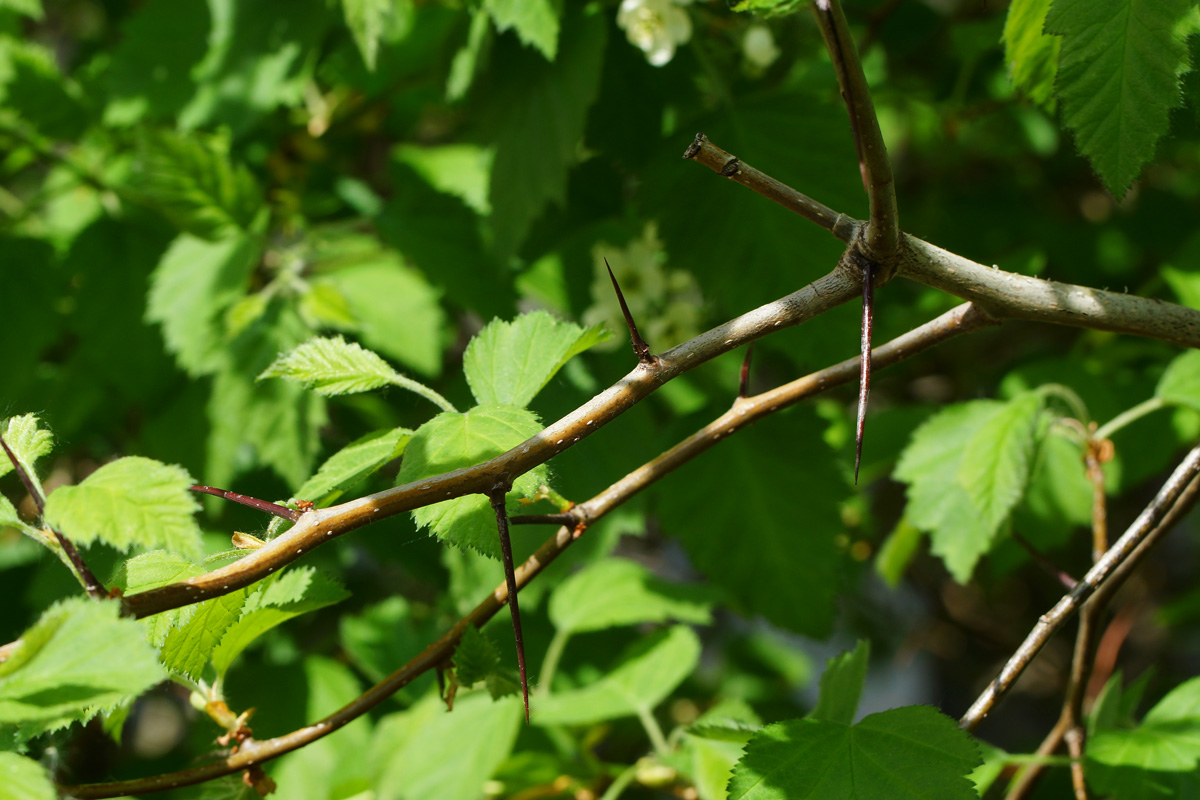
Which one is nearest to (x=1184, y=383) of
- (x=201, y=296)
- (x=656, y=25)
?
(x=656, y=25)

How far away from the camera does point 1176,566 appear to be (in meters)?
3.10

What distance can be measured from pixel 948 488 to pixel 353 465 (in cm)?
82

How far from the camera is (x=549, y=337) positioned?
32.2 inches

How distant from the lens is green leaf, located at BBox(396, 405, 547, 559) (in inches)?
26.6

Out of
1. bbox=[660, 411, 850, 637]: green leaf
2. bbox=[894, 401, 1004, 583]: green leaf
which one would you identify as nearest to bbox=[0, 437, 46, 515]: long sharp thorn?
bbox=[660, 411, 850, 637]: green leaf

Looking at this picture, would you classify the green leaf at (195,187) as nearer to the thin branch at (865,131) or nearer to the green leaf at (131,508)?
the green leaf at (131,508)

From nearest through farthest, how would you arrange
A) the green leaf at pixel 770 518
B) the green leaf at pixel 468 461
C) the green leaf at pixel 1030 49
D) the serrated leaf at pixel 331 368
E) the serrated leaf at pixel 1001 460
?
the green leaf at pixel 468 461 → the serrated leaf at pixel 331 368 → the green leaf at pixel 1030 49 → the serrated leaf at pixel 1001 460 → the green leaf at pixel 770 518

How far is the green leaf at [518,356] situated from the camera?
80cm

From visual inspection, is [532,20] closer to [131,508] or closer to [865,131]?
[865,131]

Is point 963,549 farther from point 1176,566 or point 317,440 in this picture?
point 1176,566

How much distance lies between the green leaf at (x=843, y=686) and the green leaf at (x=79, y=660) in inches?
23.2

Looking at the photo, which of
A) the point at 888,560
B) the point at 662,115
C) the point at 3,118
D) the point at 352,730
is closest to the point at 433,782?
the point at 352,730

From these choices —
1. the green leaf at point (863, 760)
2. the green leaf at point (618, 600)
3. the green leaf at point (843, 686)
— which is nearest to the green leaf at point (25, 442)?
the green leaf at point (863, 760)

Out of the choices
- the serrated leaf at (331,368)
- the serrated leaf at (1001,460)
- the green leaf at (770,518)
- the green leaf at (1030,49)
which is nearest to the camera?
the serrated leaf at (331,368)
